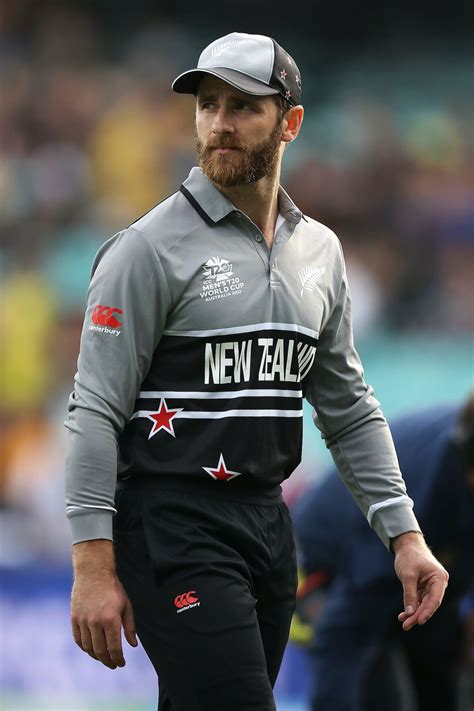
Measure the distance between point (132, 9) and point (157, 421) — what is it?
8.77 m

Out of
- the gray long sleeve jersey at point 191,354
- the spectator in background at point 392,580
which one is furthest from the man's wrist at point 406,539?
the spectator in background at point 392,580

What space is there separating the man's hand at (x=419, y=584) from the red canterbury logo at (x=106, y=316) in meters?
0.92

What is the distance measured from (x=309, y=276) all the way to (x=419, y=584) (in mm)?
784

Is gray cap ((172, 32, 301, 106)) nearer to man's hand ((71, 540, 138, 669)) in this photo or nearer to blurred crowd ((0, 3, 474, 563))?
man's hand ((71, 540, 138, 669))

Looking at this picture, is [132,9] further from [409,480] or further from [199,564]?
[199,564]

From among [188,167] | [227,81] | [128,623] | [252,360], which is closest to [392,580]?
[252,360]

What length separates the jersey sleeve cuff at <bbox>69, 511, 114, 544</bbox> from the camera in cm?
280

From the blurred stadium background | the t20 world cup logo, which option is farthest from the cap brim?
the blurred stadium background

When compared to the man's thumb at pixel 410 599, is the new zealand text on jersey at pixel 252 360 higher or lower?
higher

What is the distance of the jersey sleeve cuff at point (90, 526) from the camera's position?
2.80 m

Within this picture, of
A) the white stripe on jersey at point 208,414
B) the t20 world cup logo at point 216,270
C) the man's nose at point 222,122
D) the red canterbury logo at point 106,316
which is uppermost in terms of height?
the man's nose at point 222,122

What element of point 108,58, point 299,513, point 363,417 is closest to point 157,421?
point 363,417

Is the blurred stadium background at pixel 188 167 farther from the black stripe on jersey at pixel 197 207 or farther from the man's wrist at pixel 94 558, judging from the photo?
the man's wrist at pixel 94 558

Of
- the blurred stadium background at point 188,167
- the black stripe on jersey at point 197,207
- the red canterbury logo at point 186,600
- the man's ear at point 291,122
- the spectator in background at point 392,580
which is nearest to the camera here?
the red canterbury logo at point 186,600
